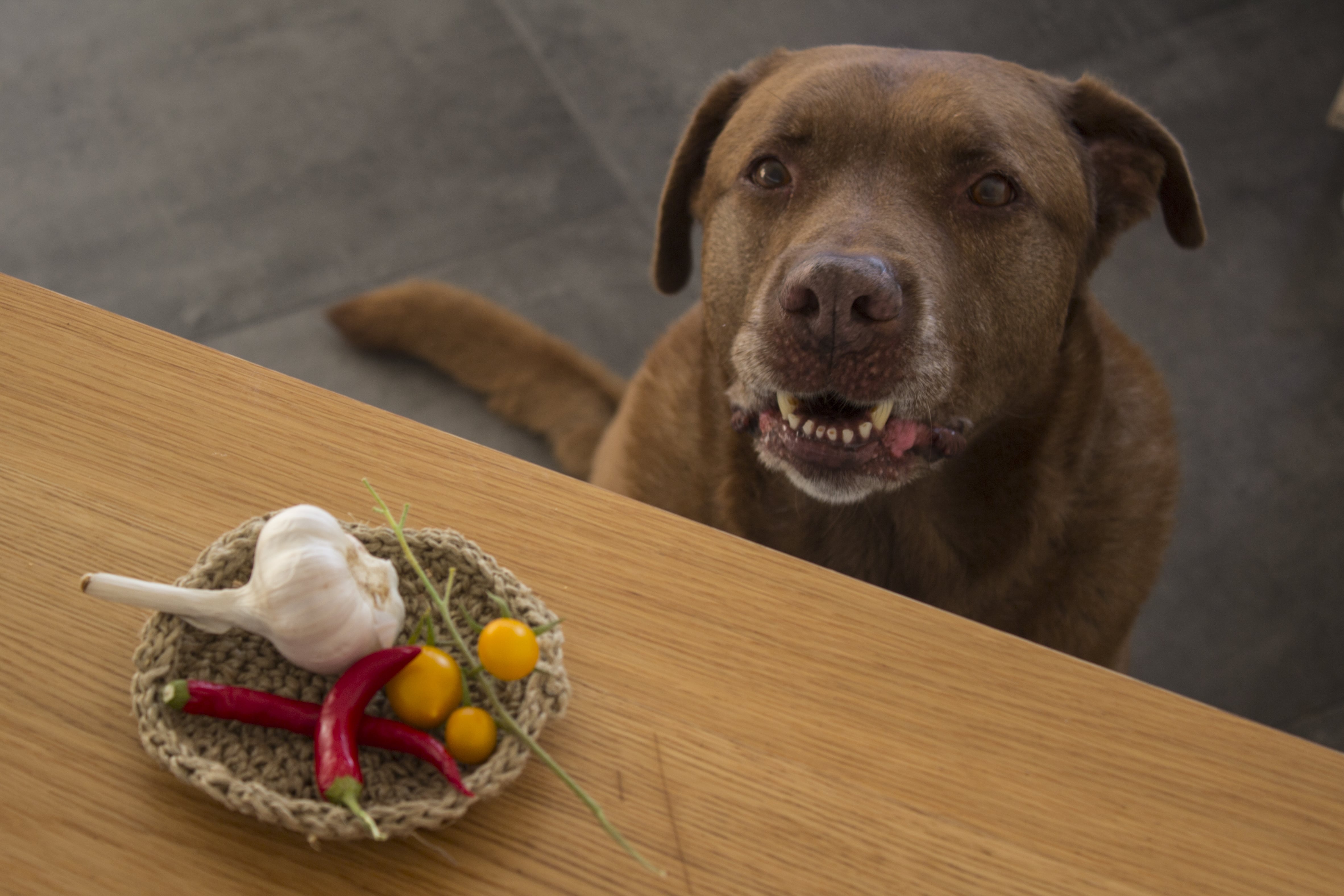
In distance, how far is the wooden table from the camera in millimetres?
852

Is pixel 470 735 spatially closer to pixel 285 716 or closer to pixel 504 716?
pixel 504 716

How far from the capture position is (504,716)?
0.83 meters

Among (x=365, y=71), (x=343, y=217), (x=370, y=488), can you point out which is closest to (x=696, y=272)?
(x=343, y=217)

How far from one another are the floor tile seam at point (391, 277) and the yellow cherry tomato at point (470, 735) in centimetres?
173

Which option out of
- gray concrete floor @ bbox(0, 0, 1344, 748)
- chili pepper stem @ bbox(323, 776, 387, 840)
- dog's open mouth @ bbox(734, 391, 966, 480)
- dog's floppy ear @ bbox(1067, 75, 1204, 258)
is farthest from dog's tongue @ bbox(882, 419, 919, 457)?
gray concrete floor @ bbox(0, 0, 1344, 748)

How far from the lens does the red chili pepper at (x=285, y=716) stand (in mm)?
812

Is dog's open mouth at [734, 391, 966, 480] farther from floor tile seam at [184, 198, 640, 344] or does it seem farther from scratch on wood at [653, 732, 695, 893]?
floor tile seam at [184, 198, 640, 344]

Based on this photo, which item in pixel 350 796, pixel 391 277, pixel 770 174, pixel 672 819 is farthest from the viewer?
pixel 391 277

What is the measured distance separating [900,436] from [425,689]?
73 cm

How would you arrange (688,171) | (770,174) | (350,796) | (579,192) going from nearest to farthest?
(350,796) < (770,174) < (688,171) < (579,192)

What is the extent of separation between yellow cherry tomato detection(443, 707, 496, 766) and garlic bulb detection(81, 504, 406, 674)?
3.8 inches

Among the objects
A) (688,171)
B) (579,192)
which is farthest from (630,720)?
(579,192)

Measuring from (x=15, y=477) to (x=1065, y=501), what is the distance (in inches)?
52.4

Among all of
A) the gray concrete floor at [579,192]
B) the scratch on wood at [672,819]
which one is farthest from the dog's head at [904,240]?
the gray concrete floor at [579,192]
